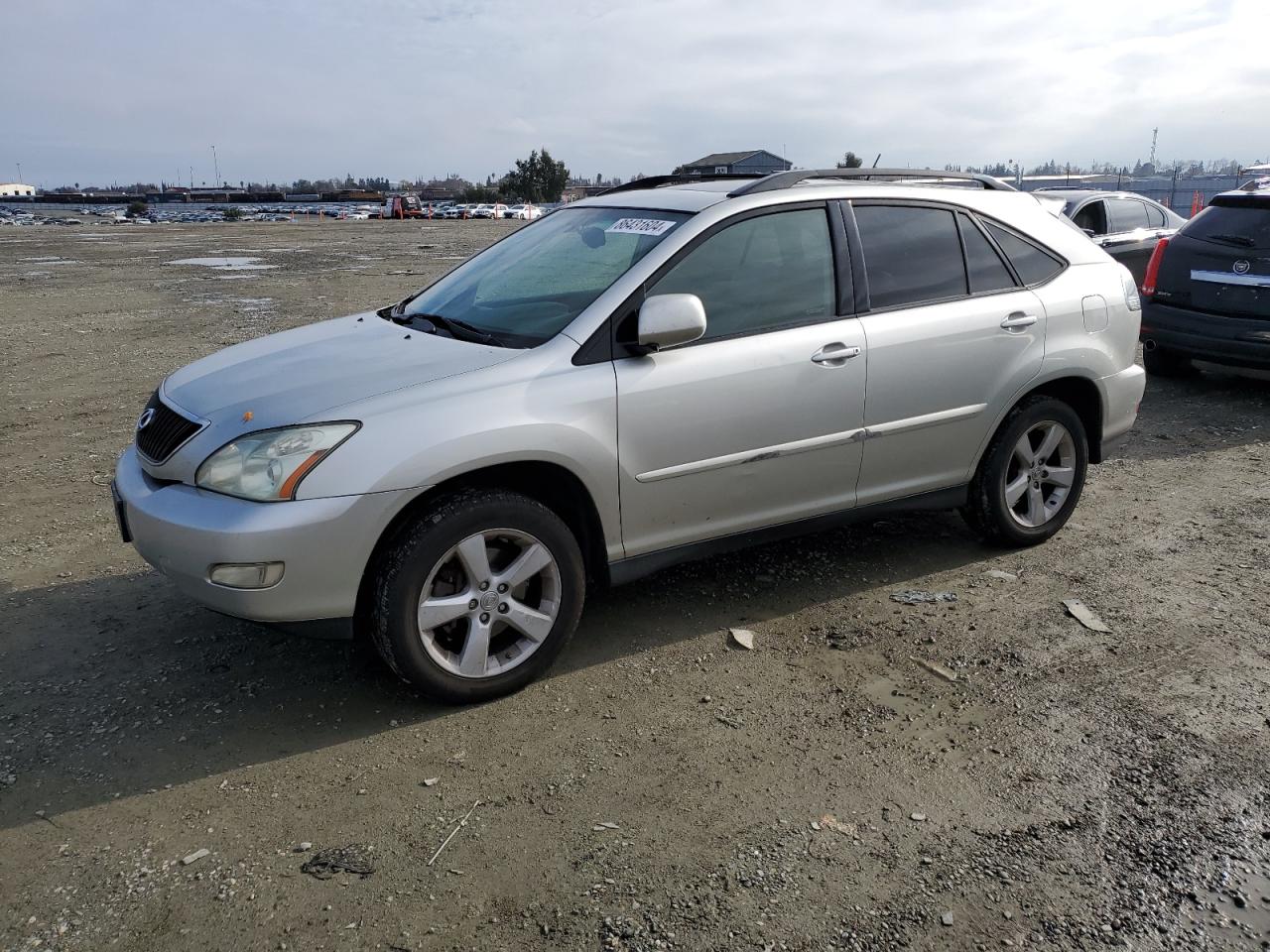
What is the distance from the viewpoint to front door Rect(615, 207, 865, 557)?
384cm

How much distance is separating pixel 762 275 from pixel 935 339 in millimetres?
905

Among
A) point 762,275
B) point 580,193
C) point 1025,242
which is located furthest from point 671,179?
point 580,193

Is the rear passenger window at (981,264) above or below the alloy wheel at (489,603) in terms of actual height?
above

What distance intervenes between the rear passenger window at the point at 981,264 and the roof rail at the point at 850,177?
321 mm

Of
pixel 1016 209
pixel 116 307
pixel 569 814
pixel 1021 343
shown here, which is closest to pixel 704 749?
pixel 569 814

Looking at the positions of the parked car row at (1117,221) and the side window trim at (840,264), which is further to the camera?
the parked car row at (1117,221)

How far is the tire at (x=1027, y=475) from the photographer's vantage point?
488 centimetres

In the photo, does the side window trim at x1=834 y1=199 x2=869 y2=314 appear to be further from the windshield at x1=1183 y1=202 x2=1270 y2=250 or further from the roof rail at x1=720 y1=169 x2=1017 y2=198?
the windshield at x1=1183 y1=202 x2=1270 y2=250

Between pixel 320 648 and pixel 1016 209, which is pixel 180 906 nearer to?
pixel 320 648

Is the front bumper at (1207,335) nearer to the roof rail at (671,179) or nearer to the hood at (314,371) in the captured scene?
the roof rail at (671,179)

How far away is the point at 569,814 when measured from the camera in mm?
3066

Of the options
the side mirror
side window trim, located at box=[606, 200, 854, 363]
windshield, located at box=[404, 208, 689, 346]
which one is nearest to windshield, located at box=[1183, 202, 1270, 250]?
side window trim, located at box=[606, 200, 854, 363]

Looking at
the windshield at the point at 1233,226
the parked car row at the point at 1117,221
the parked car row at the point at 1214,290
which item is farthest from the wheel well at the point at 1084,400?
the parked car row at the point at 1117,221

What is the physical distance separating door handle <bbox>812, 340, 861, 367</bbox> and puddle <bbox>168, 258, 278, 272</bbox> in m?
19.4
